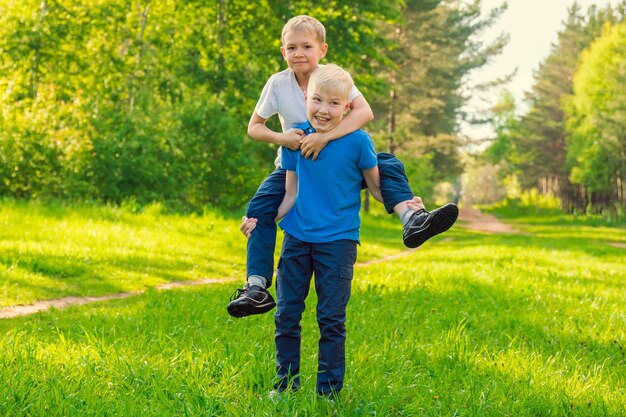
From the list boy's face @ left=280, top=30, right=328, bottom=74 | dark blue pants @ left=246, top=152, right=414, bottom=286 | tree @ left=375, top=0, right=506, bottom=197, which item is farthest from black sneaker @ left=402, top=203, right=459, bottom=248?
tree @ left=375, top=0, right=506, bottom=197

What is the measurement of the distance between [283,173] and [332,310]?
99 centimetres

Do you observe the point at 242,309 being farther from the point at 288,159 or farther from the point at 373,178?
the point at 373,178

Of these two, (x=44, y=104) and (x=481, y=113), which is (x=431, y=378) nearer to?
(x=44, y=104)

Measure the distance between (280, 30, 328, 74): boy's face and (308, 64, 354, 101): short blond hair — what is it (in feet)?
1.00

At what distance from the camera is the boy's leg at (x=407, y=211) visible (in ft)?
12.7

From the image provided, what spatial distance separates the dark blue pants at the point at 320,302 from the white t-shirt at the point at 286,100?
2.49ft

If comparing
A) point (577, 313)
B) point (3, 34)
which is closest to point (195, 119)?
point (3, 34)

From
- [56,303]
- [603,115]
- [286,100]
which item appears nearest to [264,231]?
[286,100]

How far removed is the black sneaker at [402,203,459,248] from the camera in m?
3.85

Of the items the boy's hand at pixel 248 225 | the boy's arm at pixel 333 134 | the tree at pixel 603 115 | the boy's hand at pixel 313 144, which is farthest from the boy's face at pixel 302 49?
the tree at pixel 603 115

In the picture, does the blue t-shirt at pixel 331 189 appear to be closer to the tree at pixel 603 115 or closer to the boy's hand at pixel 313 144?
the boy's hand at pixel 313 144

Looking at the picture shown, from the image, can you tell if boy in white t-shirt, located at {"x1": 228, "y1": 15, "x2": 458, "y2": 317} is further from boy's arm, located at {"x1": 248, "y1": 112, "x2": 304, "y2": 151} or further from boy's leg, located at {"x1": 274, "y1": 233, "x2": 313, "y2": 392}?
boy's leg, located at {"x1": 274, "y1": 233, "x2": 313, "y2": 392}

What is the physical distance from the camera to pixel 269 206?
14.3 feet

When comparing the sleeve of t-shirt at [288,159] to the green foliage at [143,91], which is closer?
the sleeve of t-shirt at [288,159]
